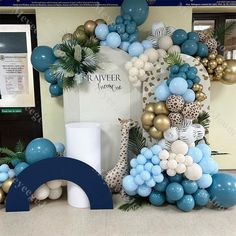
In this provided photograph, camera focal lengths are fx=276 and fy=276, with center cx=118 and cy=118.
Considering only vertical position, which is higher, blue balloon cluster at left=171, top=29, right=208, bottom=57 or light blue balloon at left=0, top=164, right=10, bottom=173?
blue balloon cluster at left=171, top=29, right=208, bottom=57

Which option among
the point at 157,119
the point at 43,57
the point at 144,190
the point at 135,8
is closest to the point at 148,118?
the point at 157,119

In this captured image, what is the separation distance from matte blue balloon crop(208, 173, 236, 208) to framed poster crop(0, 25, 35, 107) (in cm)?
150

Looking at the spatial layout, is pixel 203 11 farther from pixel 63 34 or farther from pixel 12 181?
pixel 12 181

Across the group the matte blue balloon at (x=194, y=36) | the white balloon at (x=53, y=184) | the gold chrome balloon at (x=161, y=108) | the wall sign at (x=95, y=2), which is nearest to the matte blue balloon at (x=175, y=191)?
the gold chrome balloon at (x=161, y=108)

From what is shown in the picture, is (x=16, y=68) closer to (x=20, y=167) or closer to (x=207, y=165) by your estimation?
(x=20, y=167)

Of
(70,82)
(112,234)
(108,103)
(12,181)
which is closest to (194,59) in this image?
(108,103)

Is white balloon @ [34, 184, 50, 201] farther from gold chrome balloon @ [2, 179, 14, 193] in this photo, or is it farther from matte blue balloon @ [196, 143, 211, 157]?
matte blue balloon @ [196, 143, 211, 157]

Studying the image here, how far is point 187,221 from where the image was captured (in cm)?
142

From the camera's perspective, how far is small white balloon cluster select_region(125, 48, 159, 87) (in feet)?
5.39

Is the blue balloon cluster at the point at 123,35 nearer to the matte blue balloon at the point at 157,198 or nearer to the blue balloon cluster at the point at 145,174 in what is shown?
the blue balloon cluster at the point at 145,174

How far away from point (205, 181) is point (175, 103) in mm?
446

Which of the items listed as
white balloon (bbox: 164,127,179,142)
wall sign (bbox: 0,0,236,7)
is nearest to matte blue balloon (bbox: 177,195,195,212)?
white balloon (bbox: 164,127,179,142)

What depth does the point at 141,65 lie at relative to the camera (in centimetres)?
164

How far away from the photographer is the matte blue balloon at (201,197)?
4.83ft
